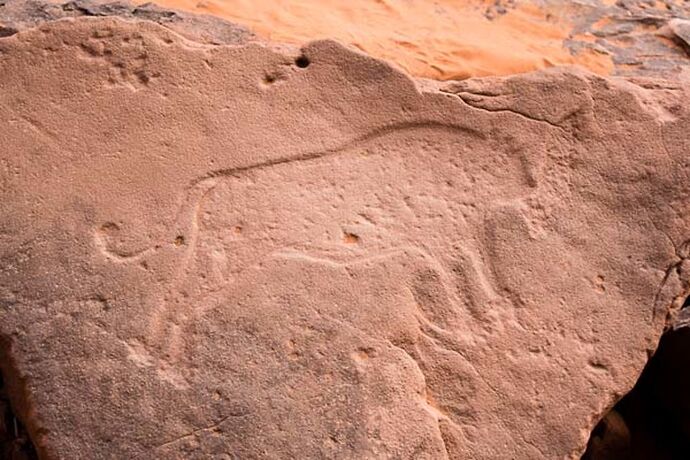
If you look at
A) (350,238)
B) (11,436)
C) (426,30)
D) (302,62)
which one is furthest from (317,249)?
(426,30)

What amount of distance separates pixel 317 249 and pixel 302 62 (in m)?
0.52

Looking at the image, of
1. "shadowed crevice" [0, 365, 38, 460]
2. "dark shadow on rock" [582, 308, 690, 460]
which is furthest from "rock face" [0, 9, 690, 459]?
"dark shadow on rock" [582, 308, 690, 460]

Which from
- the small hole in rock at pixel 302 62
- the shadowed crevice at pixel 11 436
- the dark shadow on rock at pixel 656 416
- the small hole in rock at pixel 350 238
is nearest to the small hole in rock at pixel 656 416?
the dark shadow on rock at pixel 656 416

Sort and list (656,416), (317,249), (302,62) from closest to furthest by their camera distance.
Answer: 1. (317,249)
2. (302,62)
3. (656,416)

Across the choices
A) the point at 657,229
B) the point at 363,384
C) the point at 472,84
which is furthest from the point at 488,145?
the point at 363,384

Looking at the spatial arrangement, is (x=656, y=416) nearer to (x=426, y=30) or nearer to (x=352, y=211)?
(x=352, y=211)

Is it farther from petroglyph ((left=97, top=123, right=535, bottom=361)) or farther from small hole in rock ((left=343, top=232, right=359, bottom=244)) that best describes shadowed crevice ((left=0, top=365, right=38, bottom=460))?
small hole in rock ((left=343, top=232, right=359, bottom=244))

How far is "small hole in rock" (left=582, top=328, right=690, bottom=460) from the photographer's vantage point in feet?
7.82

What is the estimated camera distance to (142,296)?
1875 mm

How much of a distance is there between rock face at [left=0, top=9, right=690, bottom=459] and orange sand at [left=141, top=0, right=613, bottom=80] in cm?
46

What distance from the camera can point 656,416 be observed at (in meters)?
2.61

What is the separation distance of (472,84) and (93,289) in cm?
114

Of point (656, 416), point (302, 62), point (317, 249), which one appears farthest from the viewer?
point (656, 416)

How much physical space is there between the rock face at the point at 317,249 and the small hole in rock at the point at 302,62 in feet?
0.04
